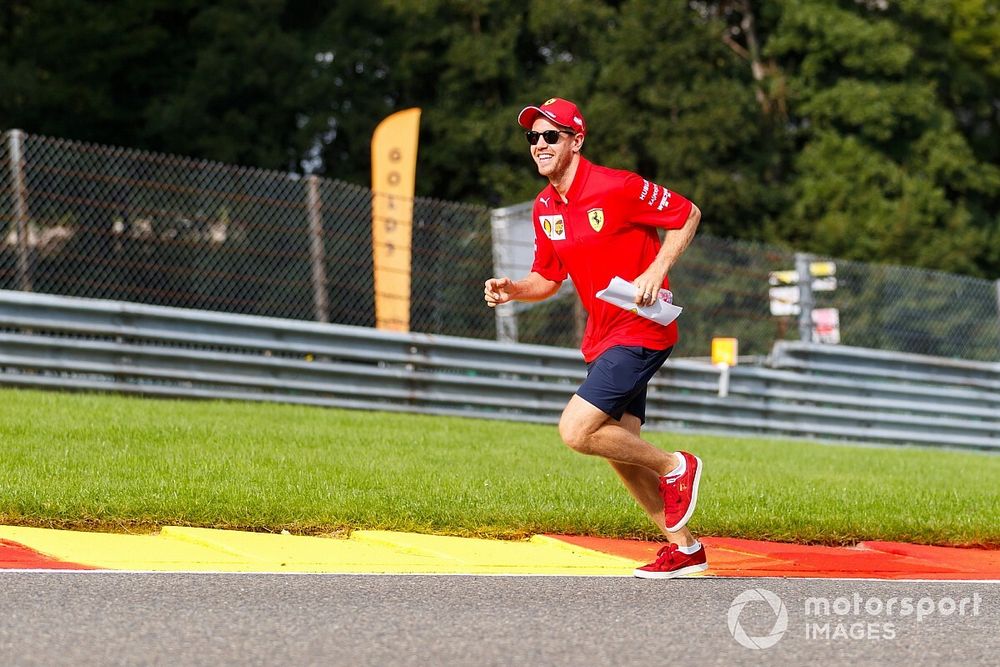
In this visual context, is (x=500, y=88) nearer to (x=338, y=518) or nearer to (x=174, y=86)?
(x=174, y=86)

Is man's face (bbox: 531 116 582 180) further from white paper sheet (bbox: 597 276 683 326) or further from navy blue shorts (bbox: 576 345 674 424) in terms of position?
navy blue shorts (bbox: 576 345 674 424)

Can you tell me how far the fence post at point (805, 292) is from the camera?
15070 mm

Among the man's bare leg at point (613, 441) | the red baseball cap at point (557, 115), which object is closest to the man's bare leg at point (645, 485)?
the man's bare leg at point (613, 441)

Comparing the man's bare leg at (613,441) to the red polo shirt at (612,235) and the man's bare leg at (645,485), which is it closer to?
the man's bare leg at (645,485)

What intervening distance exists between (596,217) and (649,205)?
24cm

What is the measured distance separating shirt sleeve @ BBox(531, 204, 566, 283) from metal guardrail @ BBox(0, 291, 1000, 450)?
6129 mm

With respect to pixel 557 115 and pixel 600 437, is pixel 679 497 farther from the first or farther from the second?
pixel 557 115

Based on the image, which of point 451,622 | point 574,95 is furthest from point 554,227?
point 574,95

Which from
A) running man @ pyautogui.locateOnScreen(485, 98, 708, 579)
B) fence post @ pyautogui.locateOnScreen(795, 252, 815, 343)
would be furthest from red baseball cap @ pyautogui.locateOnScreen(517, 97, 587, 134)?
fence post @ pyautogui.locateOnScreen(795, 252, 815, 343)

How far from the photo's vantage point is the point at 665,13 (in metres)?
33.2

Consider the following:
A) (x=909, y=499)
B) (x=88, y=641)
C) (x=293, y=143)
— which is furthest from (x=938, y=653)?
(x=293, y=143)

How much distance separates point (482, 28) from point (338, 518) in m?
29.3

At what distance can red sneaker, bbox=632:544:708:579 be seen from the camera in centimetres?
623

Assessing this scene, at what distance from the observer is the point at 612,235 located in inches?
246
